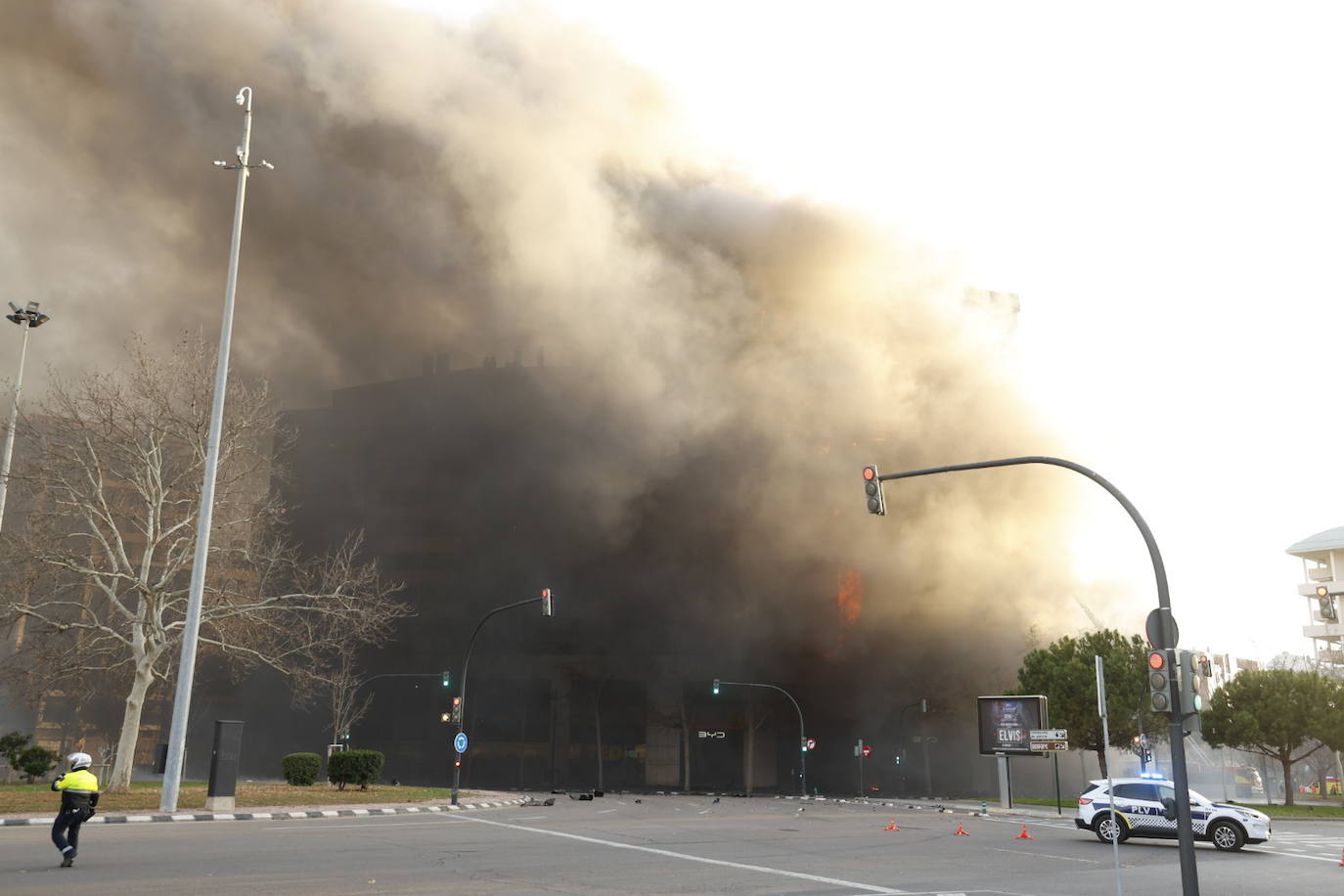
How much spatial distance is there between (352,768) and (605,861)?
59.3ft

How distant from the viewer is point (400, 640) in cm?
6384

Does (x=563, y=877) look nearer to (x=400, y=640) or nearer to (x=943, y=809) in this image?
(x=943, y=809)

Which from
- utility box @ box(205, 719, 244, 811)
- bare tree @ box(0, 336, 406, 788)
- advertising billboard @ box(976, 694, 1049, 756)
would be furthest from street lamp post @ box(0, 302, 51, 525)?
advertising billboard @ box(976, 694, 1049, 756)

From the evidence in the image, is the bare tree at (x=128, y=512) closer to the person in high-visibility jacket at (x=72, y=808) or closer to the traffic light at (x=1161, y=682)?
the person in high-visibility jacket at (x=72, y=808)

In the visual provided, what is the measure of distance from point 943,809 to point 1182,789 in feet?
90.4

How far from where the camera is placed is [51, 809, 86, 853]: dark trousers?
10617 mm

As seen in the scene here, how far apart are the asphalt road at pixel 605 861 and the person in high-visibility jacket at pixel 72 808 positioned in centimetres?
23

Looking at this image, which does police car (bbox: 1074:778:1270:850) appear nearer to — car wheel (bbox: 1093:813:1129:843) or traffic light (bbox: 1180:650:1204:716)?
car wheel (bbox: 1093:813:1129:843)

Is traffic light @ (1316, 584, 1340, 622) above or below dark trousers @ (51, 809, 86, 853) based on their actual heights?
above

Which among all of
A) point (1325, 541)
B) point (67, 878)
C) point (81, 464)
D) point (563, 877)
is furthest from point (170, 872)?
point (1325, 541)


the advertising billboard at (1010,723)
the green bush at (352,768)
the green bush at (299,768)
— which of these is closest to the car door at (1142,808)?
the advertising billboard at (1010,723)

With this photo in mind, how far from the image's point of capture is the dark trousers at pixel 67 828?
34.8ft

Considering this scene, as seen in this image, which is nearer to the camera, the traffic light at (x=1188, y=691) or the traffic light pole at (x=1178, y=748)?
the traffic light pole at (x=1178, y=748)

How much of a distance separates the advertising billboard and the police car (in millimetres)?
16778
